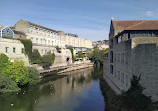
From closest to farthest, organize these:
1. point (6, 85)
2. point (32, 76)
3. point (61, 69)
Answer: point (6, 85) < point (32, 76) < point (61, 69)

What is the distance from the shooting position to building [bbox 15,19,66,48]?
168ft

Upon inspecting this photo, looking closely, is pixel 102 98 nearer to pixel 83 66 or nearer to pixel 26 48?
pixel 26 48

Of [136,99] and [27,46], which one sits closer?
[136,99]

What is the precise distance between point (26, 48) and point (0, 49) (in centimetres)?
899

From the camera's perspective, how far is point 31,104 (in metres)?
20.4

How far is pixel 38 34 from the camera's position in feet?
187

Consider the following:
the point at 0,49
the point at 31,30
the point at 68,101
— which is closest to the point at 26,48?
the point at 0,49

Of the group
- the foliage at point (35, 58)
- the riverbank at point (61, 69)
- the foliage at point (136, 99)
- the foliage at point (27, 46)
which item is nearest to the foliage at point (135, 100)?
the foliage at point (136, 99)

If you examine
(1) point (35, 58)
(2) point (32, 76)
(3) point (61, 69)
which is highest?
(1) point (35, 58)

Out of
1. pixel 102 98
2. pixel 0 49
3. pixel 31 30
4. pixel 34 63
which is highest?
pixel 31 30

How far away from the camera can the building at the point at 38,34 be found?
51.3 m

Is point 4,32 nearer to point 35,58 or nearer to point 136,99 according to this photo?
point 35,58

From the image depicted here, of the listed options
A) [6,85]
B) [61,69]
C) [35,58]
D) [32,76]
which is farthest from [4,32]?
[61,69]

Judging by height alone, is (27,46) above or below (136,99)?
above
